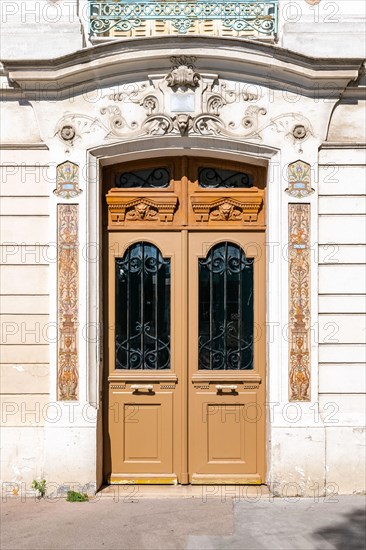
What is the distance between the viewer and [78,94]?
25.9 feet

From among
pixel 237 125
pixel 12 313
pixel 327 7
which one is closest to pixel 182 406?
pixel 12 313

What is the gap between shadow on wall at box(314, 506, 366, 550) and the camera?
6.39 m

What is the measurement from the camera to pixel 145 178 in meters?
8.22

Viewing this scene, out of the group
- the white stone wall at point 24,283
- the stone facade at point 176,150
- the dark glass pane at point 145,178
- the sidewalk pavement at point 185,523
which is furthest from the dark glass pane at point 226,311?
the white stone wall at point 24,283

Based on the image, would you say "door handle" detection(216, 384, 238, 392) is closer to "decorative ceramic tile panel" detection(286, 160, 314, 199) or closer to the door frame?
the door frame

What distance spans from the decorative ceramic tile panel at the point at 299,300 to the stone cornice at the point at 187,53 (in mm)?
1377

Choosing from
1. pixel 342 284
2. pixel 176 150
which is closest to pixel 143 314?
pixel 176 150

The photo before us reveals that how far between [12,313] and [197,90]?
3068mm

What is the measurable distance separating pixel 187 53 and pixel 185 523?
4669 millimetres

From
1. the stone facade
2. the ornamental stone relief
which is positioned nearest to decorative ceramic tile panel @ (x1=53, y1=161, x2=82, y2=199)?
the stone facade

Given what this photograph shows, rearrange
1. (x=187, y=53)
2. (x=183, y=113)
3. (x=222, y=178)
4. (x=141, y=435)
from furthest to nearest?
(x=222, y=178), (x=141, y=435), (x=183, y=113), (x=187, y=53)

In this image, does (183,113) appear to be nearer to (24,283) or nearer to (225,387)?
(24,283)

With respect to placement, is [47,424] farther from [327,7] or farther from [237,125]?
[327,7]

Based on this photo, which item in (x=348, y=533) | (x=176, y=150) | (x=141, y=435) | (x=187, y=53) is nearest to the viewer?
(x=348, y=533)
